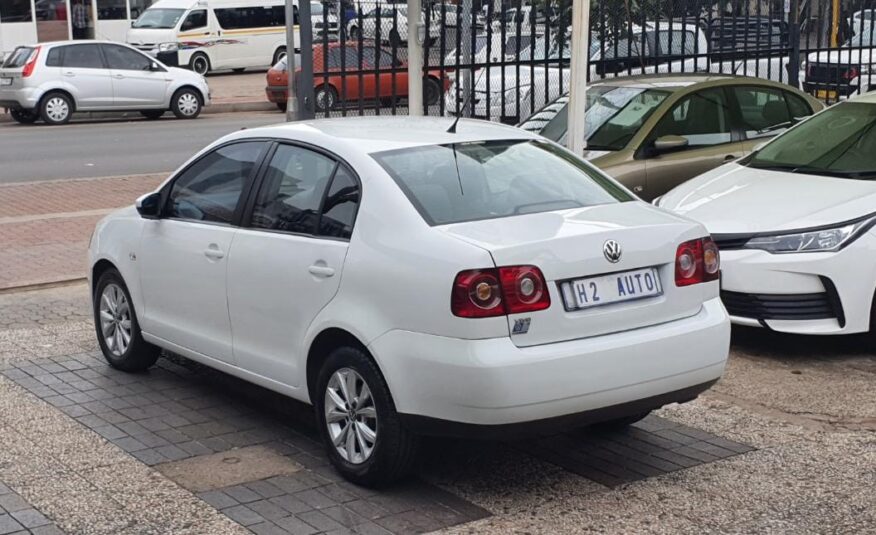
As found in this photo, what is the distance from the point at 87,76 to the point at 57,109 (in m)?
0.86

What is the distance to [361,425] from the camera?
5.54m

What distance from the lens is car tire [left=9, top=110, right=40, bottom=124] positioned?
25.1m

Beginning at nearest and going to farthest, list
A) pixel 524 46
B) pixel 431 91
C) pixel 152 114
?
pixel 431 91 → pixel 524 46 → pixel 152 114

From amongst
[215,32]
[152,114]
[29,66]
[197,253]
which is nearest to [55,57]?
[29,66]

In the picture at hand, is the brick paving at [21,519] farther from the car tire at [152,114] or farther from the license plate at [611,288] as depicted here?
the car tire at [152,114]

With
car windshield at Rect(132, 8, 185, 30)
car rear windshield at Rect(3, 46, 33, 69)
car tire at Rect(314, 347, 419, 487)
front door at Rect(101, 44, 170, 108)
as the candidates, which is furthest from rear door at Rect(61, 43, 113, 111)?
car tire at Rect(314, 347, 419, 487)

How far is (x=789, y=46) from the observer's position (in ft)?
51.5

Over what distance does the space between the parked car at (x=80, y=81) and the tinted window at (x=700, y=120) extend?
16810 mm

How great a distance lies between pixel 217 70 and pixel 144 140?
14.9 meters

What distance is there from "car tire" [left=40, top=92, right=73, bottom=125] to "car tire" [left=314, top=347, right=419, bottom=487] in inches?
809

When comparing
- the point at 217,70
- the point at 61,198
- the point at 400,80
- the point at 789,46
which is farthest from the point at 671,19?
the point at 217,70

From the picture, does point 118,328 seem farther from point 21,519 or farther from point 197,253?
point 21,519

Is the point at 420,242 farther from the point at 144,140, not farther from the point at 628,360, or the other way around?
the point at 144,140

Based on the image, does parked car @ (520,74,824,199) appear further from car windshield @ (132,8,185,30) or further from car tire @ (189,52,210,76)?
car tire @ (189,52,210,76)
